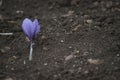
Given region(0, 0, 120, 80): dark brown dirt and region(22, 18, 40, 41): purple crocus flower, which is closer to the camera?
region(0, 0, 120, 80): dark brown dirt

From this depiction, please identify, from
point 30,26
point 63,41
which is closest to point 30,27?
point 30,26

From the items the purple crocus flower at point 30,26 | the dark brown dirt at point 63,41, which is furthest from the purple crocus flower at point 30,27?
the dark brown dirt at point 63,41

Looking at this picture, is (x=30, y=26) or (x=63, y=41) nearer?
(x=30, y=26)

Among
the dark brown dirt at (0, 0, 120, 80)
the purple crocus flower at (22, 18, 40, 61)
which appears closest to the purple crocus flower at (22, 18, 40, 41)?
the purple crocus flower at (22, 18, 40, 61)

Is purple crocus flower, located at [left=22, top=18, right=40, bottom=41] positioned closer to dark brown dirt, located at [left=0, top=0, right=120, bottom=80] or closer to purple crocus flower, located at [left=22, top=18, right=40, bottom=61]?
purple crocus flower, located at [left=22, top=18, right=40, bottom=61]

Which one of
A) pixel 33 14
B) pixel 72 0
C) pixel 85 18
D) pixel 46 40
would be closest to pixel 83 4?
pixel 72 0

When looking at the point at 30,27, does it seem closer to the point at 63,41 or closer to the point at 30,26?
the point at 30,26

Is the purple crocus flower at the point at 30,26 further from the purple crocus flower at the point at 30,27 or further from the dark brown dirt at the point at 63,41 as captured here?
the dark brown dirt at the point at 63,41

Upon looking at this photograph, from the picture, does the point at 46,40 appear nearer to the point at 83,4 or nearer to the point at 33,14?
the point at 33,14
